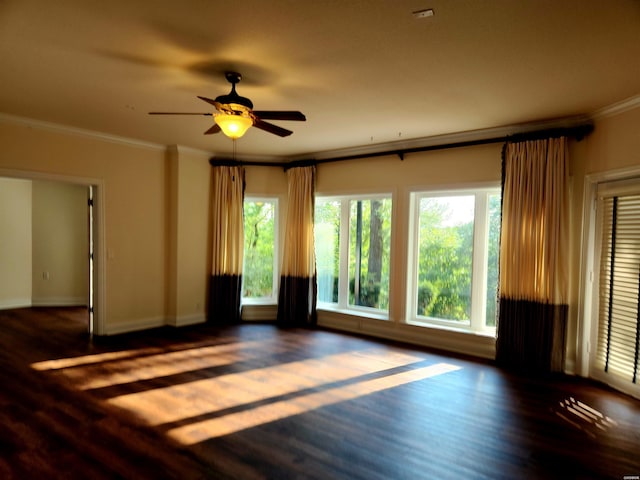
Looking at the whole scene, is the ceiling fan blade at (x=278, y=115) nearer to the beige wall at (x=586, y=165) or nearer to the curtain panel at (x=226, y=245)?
the beige wall at (x=586, y=165)

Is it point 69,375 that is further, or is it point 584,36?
point 69,375

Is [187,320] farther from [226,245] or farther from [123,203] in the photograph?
[123,203]

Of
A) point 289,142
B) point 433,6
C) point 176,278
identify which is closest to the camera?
point 433,6

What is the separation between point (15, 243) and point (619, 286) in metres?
9.16

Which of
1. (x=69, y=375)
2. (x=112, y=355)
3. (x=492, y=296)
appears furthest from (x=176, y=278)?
(x=492, y=296)

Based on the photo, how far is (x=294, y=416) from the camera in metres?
3.08

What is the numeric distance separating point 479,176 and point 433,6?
9.79 feet

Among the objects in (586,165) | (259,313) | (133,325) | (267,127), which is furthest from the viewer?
(259,313)

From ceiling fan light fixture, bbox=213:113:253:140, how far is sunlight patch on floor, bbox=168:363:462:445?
2261 millimetres

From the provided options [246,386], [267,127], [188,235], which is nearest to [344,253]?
[188,235]

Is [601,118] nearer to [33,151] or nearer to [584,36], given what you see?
[584,36]

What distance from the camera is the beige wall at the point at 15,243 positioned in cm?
690

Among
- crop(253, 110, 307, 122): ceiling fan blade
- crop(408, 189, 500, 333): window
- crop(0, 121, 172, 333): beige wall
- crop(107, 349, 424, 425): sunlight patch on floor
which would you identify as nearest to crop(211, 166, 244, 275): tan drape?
crop(0, 121, 172, 333): beige wall

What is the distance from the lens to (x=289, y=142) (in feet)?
17.8
